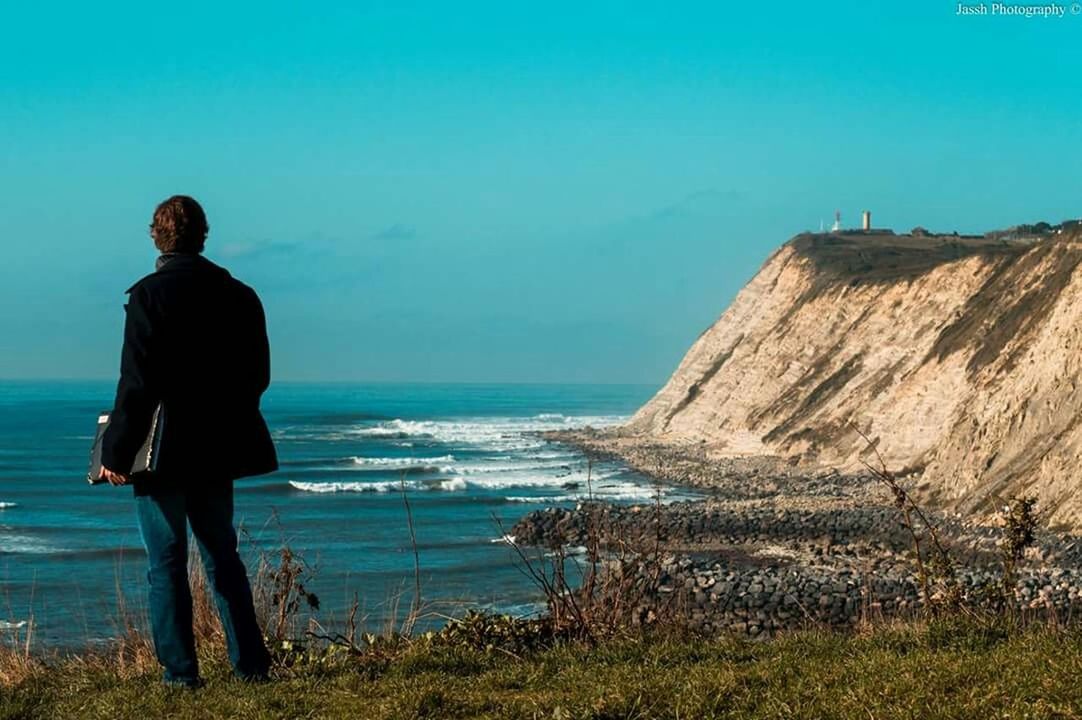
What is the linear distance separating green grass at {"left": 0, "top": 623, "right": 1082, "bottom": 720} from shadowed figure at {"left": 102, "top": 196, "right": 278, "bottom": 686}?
37 centimetres

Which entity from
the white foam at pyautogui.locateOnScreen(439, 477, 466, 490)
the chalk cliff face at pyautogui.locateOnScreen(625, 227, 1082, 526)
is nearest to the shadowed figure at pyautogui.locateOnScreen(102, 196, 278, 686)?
the chalk cliff face at pyautogui.locateOnScreen(625, 227, 1082, 526)

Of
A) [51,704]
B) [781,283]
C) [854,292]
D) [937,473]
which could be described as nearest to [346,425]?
[781,283]

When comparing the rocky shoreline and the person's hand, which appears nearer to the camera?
the person's hand

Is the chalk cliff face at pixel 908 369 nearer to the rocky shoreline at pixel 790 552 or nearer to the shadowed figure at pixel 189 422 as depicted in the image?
the rocky shoreline at pixel 790 552

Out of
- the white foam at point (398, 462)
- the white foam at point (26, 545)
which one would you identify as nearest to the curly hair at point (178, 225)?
the white foam at point (26, 545)

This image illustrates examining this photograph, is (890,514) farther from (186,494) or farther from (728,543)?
(186,494)

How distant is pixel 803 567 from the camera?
73.6ft

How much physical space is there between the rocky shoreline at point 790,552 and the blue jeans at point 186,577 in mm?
2140

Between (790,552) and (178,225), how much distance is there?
69.9 feet

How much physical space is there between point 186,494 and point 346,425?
316ft

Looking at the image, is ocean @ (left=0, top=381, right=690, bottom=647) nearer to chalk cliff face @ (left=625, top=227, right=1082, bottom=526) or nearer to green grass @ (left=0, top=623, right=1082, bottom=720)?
green grass @ (left=0, top=623, right=1082, bottom=720)

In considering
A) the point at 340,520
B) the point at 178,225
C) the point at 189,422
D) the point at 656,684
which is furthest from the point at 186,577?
the point at 340,520

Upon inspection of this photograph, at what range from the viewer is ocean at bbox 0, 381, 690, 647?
18.5 metres

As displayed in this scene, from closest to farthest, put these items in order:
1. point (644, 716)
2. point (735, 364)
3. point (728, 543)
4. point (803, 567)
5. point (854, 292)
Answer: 1. point (644, 716)
2. point (803, 567)
3. point (728, 543)
4. point (854, 292)
5. point (735, 364)
